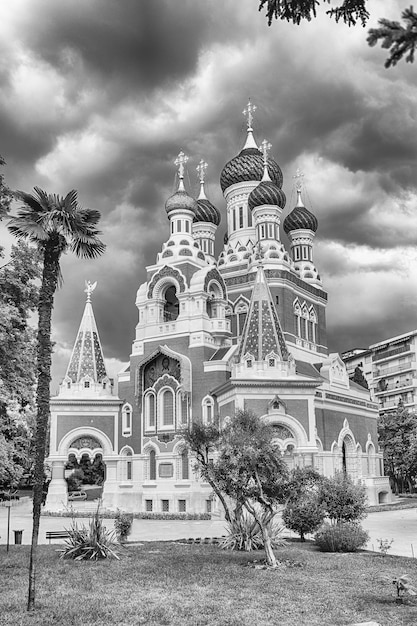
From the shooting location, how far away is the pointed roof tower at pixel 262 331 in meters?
31.1

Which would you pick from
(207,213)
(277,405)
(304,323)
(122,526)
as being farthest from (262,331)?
(207,213)

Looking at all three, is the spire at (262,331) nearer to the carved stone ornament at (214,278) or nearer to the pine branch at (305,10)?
the carved stone ornament at (214,278)

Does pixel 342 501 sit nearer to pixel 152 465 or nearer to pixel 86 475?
pixel 152 465

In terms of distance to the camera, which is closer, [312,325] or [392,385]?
[312,325]

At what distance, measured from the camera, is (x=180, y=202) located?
38.3 metres

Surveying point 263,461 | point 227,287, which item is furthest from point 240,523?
point 227,287

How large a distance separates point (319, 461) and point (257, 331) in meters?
6.82

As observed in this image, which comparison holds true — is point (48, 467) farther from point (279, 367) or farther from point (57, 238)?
point (57, 238)

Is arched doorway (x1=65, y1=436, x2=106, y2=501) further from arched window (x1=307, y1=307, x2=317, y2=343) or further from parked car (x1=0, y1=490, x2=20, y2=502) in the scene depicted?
arched window (x1=307, y1=307, x2=317, y2=343)

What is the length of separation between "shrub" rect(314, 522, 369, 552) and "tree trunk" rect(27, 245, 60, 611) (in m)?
8.59

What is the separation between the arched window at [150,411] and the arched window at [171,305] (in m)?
4.59

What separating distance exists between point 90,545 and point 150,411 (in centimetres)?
1954

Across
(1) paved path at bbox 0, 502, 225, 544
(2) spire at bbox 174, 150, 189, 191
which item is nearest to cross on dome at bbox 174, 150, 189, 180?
(2) spire at bbox 174, 150, 189, 191

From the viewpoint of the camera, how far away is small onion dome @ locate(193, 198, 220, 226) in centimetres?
4431
